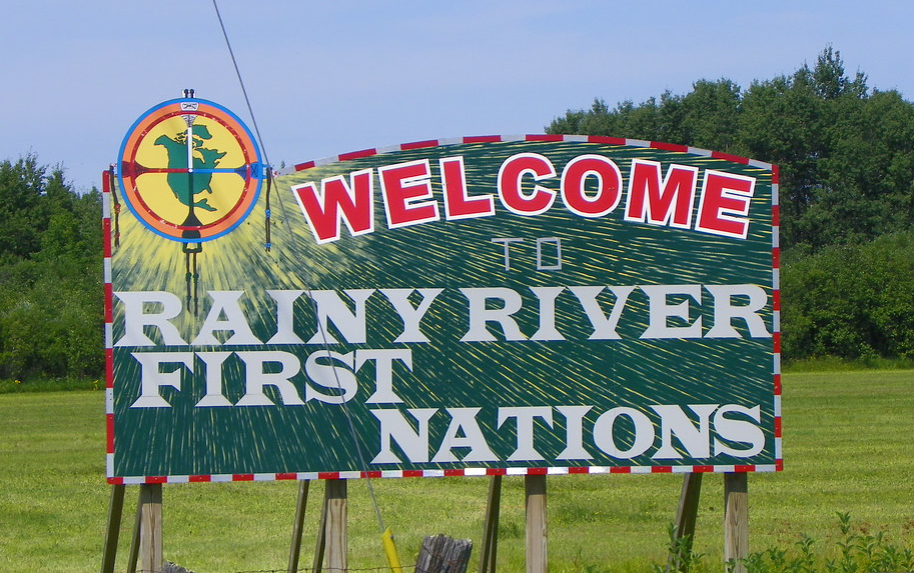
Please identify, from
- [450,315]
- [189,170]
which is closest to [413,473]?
[450,315]

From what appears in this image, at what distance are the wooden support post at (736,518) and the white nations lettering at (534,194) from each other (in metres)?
1.63

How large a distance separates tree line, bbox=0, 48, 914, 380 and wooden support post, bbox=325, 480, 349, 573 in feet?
128

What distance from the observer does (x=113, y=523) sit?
8680 mm

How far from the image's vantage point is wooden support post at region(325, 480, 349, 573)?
25.8 ft

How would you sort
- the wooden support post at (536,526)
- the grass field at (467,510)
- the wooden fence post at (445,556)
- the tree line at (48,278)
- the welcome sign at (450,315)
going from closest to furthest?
the wooden fence post at (445,556), the welcome sign at (450,315), the wooden support post at (536,526), the grass field at (467,510), the tree line at (48,278)

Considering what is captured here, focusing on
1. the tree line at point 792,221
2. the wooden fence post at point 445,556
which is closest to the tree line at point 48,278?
the tree line at point 792,221

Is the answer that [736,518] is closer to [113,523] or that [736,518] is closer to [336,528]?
[336,528]

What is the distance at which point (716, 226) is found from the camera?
8227 millimetres

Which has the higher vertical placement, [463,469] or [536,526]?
[463,469]

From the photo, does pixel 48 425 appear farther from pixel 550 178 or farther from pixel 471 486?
pixel 550 178

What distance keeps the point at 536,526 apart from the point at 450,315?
1.48m

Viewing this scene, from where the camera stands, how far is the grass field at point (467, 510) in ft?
44.5

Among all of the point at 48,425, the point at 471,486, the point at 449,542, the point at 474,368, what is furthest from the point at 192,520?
the point at 48,425

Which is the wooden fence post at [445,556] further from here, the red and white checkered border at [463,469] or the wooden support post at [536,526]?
the wooden support post at [536,526]
